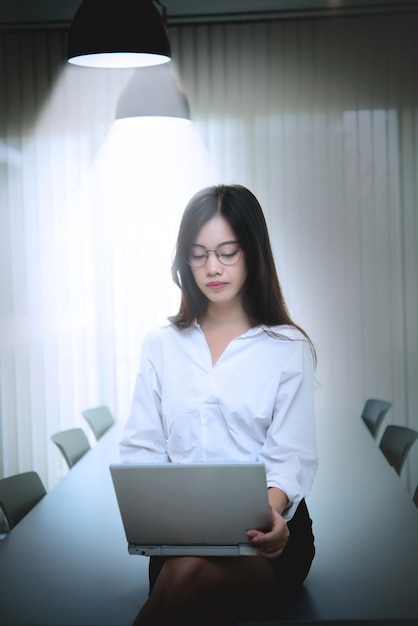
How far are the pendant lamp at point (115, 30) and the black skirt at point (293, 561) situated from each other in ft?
5.28

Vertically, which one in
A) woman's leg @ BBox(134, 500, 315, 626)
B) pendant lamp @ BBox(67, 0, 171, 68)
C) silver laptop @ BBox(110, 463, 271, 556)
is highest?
pendant lamp @ BBox(67, 0, 171, 68)

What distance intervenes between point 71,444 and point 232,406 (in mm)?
2137

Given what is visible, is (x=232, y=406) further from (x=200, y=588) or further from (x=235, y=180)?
(x=235, y=180)

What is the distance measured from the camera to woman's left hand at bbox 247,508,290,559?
1.83m

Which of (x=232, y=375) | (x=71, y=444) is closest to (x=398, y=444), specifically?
(x=71, y=444)

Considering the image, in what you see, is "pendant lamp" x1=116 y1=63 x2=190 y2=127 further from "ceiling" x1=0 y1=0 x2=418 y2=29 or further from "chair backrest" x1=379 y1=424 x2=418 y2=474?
"chair backrest" x1=379 y1=424 x2=418 y2=474

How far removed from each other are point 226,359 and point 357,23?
4.18 metres

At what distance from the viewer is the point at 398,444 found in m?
3.90

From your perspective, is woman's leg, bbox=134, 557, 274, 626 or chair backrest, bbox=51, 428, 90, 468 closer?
woman's leg, bbox=134, 557, 274, 626

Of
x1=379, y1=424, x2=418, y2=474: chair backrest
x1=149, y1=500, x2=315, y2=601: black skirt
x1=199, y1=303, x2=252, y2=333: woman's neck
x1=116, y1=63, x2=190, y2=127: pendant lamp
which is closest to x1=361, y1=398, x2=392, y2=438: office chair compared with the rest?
x1=379, y1=424, x2=418, y2=474: chair backrest

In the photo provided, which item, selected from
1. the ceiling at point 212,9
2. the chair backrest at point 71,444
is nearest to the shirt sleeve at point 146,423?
the chair backrest at point 71,444

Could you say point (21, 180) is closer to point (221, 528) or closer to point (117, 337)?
point (117, 337)

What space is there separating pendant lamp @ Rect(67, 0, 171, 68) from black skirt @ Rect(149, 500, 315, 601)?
1.61 meters

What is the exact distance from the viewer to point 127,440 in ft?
7.33
